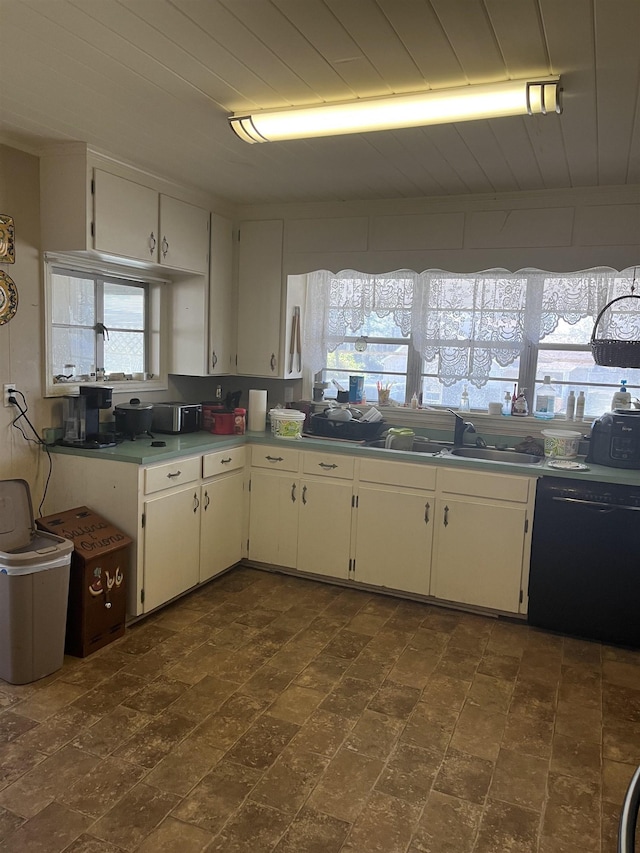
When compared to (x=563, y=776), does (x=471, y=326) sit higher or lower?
higher

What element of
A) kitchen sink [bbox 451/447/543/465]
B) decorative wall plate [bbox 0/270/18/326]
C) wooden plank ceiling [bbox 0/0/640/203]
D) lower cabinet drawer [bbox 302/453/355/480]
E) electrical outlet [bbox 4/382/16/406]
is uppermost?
wooden plank ceiling [bbox 0/0/640/203]

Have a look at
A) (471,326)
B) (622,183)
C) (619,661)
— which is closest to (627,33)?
(622,183)

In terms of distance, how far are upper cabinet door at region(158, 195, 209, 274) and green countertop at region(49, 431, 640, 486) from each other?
3.54 feet

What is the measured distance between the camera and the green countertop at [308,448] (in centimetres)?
329

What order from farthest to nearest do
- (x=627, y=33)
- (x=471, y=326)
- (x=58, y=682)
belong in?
(x=471, y=326)
(x=58, y=682)
(x=627, y=33)

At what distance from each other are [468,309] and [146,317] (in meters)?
2.15

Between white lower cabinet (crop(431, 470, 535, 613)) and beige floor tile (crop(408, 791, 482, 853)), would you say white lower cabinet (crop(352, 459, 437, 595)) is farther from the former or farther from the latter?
beige floor tile (crop(408, 791, 482, 853))

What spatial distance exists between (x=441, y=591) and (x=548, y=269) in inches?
77.7

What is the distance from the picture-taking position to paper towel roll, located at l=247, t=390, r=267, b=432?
4.33 m

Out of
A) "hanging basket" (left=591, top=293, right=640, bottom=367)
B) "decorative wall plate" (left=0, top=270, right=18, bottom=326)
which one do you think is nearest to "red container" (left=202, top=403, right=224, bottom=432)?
"decorative wall plate" (left=0, top=270, right=18, bottom=326)

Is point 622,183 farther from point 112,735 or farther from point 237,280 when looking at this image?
point 112,735

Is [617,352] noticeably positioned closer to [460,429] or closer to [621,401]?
[621,401]

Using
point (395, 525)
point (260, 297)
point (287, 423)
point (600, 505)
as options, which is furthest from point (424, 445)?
point (260, 297)

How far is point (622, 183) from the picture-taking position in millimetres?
3467
